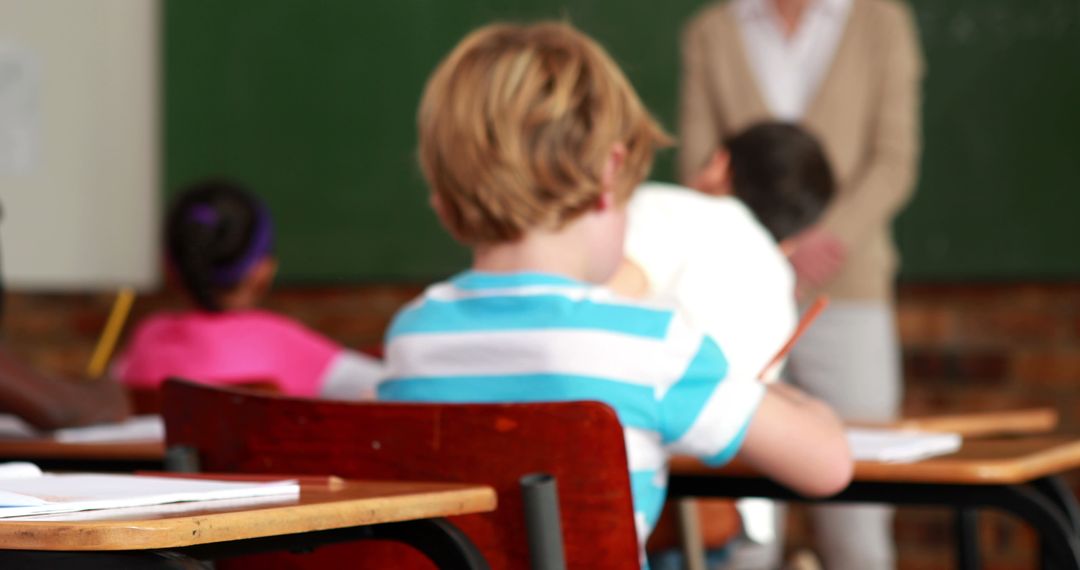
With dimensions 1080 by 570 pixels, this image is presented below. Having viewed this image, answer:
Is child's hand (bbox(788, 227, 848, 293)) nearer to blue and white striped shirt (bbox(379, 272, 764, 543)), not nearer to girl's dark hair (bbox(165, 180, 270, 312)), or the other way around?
girl's dark hair (bbox(165, 180, 270, 312))

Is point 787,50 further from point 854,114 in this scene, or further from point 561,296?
point 561,296

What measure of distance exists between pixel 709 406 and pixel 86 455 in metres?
0.73

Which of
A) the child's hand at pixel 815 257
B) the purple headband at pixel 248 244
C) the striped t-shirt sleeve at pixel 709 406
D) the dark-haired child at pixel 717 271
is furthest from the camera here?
the child's hand at pixel 815 257

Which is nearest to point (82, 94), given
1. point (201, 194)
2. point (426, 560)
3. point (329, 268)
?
point (329, 268)

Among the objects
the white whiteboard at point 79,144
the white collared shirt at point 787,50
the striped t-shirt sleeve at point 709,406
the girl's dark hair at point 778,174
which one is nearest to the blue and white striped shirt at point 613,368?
the striped t-shirt sleeve at point 709,406

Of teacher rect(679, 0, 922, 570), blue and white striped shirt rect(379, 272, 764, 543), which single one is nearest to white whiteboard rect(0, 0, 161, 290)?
teacher rect(679, 0, 922, 570)

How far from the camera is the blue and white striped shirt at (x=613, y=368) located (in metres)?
1.32

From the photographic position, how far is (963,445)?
1.61m

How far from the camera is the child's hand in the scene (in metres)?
3.03

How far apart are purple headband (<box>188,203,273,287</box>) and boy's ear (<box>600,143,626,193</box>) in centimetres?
149

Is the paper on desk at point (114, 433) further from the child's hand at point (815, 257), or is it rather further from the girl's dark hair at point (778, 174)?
the child's hand at point (815, 257)

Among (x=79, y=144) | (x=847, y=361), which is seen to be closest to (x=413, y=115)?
(x=79, y=144)

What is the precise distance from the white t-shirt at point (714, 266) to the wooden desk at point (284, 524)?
0.99 meters

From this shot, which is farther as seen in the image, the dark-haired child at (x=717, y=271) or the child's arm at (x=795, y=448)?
the dark-haired child at (x=717, y=271)
